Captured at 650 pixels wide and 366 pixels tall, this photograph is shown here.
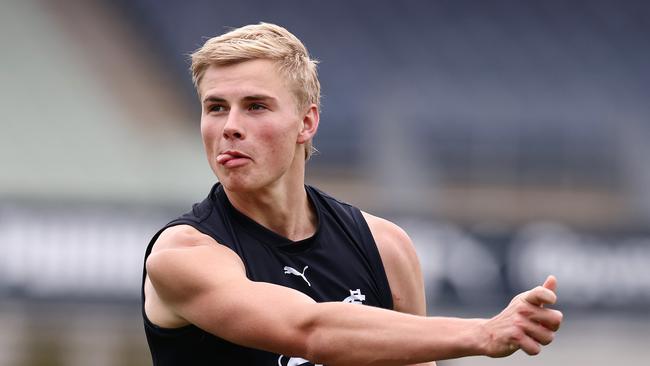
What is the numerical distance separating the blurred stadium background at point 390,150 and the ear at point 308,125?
8.53 m

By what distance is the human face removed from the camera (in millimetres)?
4004

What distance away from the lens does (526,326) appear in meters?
3.24

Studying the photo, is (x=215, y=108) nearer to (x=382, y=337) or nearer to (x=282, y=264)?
(x=282, y=264)

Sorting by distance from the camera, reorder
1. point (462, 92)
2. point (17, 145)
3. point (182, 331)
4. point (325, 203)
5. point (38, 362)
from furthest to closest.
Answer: point (462, 92) < point (17, 145) < point (38, 362) < point (325, 203) < point (182, 331)

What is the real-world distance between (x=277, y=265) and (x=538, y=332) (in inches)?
44.8

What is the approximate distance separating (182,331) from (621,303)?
1012 cm

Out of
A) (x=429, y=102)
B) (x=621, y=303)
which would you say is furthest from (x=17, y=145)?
(x=621, y=303)

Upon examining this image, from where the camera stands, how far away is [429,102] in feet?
51.3

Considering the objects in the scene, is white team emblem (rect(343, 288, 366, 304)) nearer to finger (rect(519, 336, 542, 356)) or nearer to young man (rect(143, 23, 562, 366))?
young man (rect(143, 23, 562, 366))

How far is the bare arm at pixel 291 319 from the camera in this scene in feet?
11.0

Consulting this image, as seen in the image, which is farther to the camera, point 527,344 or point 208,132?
point 208,132

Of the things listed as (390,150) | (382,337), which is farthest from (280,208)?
(390,150)

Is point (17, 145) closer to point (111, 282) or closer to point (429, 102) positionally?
point (111, 282)

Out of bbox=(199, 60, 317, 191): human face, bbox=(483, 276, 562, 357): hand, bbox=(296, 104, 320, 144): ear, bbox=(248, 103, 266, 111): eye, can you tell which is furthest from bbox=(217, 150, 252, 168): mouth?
bbox=(483, 276, 562, 357): hand
